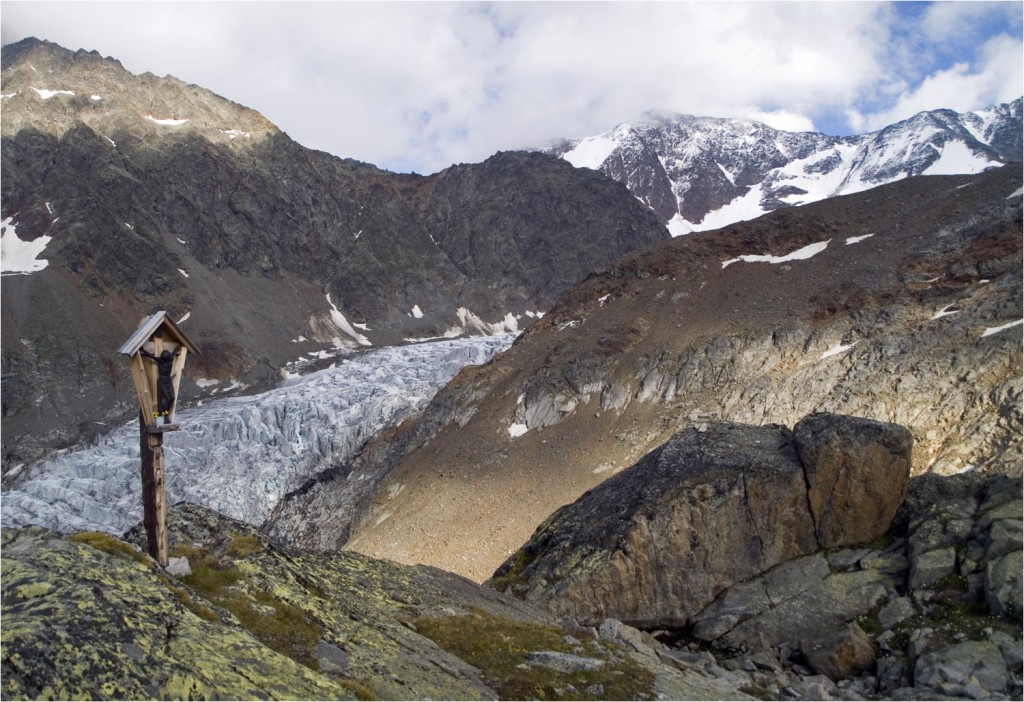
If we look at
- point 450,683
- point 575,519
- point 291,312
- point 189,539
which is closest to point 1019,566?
point 575,519

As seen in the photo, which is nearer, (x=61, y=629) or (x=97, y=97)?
(x=61, y=629)

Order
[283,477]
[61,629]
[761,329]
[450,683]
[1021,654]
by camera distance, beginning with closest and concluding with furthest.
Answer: [61,629], [450,683], [1021,654], [761,329], [283,477]

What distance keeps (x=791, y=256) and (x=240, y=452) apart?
6636 centimetres

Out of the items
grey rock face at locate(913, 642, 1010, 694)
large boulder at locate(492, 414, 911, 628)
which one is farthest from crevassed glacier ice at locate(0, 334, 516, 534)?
grey rock face at locate(913, 642, 1010, 694)

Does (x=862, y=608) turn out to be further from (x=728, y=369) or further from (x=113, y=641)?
(x=728, y=369)

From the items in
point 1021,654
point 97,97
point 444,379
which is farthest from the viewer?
point 97,97

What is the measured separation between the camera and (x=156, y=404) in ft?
36.6

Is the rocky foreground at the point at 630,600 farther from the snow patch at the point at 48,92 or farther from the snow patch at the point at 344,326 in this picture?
the snow patch at the point at 48,92

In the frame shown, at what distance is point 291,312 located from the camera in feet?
545

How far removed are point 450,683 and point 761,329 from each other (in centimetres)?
5011

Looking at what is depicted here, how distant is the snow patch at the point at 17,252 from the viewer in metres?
139

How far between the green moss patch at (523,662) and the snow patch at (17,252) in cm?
15507

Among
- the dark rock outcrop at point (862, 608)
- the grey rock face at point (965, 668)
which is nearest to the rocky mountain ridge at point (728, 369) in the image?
the dark rock outcrop at point (862, 608)

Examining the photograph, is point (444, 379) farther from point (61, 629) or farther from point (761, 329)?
point (61, 629)
